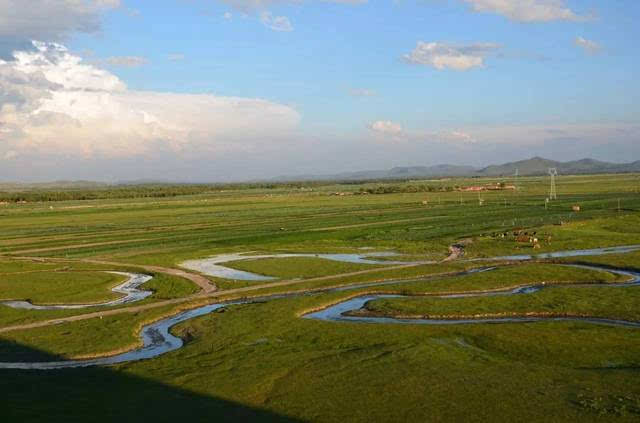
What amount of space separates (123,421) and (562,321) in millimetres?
20251

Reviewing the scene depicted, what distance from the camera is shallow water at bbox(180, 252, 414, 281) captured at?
47128 mm

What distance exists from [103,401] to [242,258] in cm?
3557

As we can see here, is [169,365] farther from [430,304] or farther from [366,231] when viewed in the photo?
[366,231]

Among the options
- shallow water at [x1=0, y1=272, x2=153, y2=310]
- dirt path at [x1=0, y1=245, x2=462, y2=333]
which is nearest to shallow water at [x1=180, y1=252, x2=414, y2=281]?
dirt path at [x1=0, y1=245, x2=462, y2=333]

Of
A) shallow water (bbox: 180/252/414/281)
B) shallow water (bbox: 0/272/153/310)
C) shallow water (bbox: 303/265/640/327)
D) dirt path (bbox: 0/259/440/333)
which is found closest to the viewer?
shallow water (bbox: 303/265/640/327)

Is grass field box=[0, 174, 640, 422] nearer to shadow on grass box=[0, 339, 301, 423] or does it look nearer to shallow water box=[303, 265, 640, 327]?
shadow on grass box=[0, 339, 301, 423]

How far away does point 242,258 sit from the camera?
55.9 metres

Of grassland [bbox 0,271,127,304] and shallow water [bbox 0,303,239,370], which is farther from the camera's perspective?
grassland [bbox 0,271,127,304]

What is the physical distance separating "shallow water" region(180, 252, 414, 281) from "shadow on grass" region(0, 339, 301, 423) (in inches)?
904

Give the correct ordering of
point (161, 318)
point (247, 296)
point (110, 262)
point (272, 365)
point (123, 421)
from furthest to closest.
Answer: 1. point (110, 262)
2. point (247, 296)
3. point (161, 318)
4. point (272, 365)
5. point (123, 421)

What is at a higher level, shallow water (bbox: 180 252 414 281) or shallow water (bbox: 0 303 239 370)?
shallow water (bbox: 180 252 414 281)

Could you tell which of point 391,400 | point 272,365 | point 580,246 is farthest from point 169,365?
point 580,246

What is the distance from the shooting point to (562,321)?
29.8m

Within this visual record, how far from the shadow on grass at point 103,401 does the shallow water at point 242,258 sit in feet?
75.3
